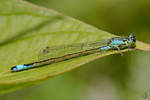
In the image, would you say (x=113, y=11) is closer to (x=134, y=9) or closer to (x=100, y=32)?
(x=134, y=9)

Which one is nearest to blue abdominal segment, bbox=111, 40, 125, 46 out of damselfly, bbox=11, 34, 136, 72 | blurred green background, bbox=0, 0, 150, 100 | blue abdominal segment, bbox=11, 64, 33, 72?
damselfly, bbox=11, 34, 136, 72

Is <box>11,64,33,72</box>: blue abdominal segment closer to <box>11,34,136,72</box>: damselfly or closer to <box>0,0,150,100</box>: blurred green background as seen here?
<box>11,34,136,72</box>: damselfly

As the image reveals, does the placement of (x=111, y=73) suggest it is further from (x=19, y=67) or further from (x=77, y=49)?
(x=19, y=67)


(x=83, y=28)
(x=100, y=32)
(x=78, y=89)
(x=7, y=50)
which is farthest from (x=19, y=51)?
(x=78, y=89)

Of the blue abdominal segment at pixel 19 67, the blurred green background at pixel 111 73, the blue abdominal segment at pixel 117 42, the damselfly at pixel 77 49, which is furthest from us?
the blurred green background at pixel 111 73

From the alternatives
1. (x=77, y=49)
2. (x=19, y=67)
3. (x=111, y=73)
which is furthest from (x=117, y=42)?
(x=111, y=73)

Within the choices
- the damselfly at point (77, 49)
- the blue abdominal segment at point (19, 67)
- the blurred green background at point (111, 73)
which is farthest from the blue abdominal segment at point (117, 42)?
the blurred green background at point (111, 73)

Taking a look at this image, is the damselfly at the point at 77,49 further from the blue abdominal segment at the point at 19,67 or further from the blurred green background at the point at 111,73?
the blurred green background at the point at 111,73

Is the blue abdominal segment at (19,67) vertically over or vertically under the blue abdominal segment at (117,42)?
under

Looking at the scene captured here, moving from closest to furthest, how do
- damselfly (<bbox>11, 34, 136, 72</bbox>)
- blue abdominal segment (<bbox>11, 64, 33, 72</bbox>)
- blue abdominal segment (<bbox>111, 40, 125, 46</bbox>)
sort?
blue abdominal segment (<bbox>11, 64, 33, 72</bbox>), damselfly (<bbox>11, 34, 136, 72</bbox>), blue abdominal segment (<bbox>111, 40, 125, 46</bbox>)
